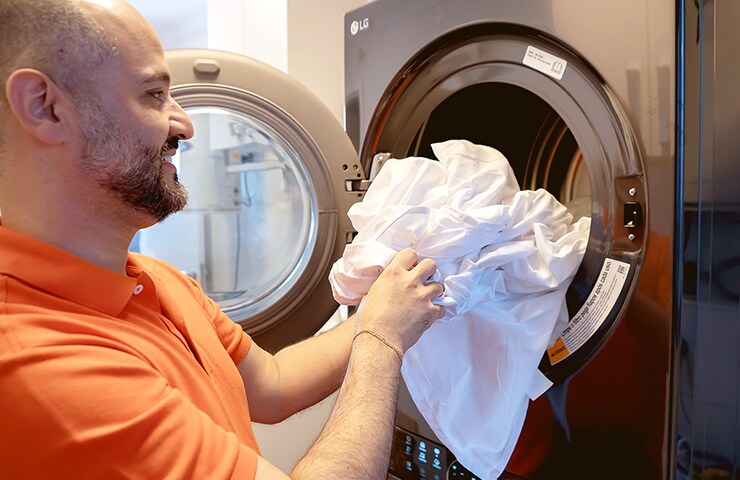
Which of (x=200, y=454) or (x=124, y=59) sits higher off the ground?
(x=124, y=59)

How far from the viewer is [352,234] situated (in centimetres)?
133

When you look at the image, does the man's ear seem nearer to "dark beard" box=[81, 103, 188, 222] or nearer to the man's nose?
"dark beard" box=[81, 103, 188, 222]

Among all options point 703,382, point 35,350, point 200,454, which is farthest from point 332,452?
point 703,382

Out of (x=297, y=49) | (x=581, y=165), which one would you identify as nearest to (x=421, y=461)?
(x=581, y=165)

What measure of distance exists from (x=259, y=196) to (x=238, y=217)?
0.08 metres

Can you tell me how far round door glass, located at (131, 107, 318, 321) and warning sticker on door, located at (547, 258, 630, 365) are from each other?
58cm

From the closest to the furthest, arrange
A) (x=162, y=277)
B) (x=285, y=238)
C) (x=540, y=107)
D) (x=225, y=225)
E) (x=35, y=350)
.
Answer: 1. (x=35, y=350)
2. (x=162, y=277)
3. (x=540, y=107)
4. (x=285, y=238)
5. (x=225, y=225)

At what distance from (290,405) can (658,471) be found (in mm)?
623

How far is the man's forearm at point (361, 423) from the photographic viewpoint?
30.4 inches

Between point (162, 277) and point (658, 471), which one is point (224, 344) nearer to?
point (162, 277)

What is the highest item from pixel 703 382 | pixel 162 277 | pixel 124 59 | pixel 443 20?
pixel 443 20

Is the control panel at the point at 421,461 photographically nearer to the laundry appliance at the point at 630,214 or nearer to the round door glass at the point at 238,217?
the laundry appliance at the point at 630,214

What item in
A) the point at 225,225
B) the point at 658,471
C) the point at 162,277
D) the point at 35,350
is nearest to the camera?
the point at 35,350

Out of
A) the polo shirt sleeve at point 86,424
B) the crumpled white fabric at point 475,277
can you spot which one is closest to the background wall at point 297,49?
the crumpled white fabric at point 475,277
